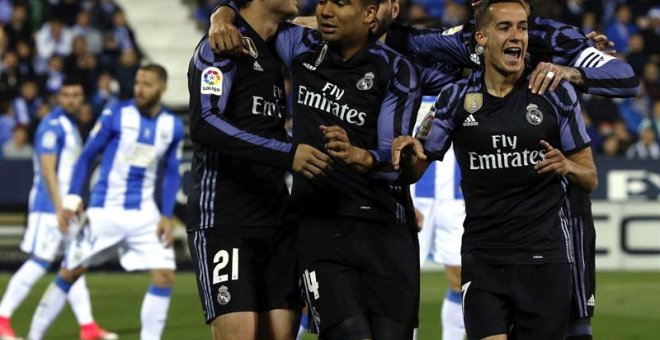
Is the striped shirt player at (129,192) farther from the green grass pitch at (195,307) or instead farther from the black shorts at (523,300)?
the black shorts at (523,300)

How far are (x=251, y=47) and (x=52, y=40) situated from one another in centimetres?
1545

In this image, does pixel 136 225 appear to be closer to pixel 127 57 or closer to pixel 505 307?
pixel 505 307

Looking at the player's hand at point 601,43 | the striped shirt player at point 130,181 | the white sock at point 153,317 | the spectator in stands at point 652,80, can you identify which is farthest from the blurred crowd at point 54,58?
the player's hand at point 601,43

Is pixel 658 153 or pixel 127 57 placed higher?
pixel 127 57

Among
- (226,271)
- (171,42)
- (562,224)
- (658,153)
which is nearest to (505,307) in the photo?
(562,224)

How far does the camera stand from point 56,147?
12398mm

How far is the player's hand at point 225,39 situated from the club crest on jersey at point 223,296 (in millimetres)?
1128

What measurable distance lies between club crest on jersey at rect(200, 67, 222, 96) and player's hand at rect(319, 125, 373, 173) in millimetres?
648

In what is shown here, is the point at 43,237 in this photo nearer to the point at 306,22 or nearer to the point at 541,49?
the point at 306,22

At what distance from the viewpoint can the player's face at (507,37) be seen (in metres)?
6.43

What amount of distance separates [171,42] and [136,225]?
1276 cm

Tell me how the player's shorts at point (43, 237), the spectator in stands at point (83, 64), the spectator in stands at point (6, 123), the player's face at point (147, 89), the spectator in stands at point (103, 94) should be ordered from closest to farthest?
the player's face at point (147, 89)
the player's shorts at point (43, 237)
the spectator in stands at point (6, 123)
the spectator in stands at point (103, 94)
the spectator in stands at point (83, 64)

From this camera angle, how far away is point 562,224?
6680 millimetres

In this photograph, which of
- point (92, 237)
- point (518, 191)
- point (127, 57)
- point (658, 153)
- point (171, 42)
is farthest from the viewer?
point (171, 42)
